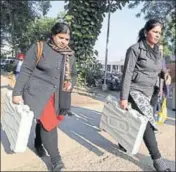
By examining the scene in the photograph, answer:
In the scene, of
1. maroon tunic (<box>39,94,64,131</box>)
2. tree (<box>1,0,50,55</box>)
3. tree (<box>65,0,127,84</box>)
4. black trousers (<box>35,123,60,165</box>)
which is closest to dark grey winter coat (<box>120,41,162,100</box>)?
maroon tunic (<box>39,94,64,131</box>)

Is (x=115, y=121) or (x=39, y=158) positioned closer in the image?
(x=115, y=121)

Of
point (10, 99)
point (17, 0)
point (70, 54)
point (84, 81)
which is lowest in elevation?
point (84, 81)

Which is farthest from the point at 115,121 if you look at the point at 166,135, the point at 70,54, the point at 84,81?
the point at 84,81

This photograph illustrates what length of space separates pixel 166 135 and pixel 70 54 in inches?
130

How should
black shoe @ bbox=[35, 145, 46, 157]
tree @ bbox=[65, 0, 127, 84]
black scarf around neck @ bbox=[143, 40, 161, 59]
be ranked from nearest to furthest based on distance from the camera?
black scarf around neck @ bbox=[143, 40, 161, 59]
black shoe @ bbox=[35, 145, 46, 157]
tree @ bbox=[65, 0, 127, 84]

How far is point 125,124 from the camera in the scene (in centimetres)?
365

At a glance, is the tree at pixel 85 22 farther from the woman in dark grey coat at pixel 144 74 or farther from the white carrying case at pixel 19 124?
the white carrying case at pixel 19 124

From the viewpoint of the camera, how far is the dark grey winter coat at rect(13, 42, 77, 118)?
11.3 feet

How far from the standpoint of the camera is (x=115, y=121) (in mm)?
3912

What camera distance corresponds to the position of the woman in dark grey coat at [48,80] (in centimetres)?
339

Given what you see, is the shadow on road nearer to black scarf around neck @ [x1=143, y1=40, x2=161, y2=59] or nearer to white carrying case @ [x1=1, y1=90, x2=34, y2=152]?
black scarf around neck @ [x1=143, y1=40, x2=161, y2=59]

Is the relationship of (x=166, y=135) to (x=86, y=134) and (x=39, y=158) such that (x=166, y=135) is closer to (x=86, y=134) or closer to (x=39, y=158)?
(x=86, y=134)

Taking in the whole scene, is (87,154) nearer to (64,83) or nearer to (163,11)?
(64,83)

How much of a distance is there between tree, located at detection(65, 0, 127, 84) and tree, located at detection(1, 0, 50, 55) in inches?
537
